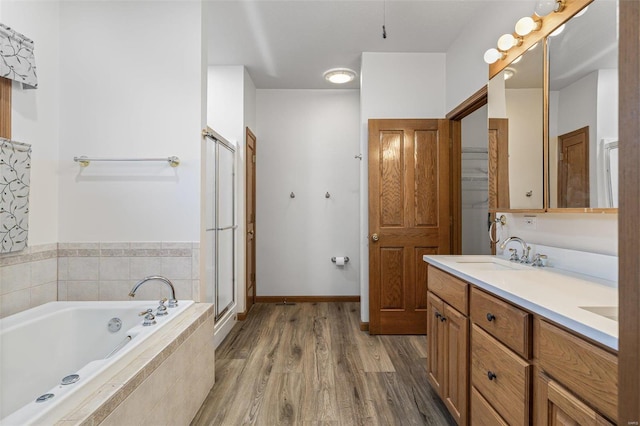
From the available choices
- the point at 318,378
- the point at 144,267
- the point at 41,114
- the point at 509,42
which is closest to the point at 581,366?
the point at 318,378

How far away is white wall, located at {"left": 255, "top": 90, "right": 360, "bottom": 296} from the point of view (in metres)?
4.01

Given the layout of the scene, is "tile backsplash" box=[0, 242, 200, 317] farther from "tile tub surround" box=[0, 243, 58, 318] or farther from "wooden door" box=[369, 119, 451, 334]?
"wooden door" box=[369, 119, 451, 334]

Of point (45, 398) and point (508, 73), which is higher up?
point (508, 73)

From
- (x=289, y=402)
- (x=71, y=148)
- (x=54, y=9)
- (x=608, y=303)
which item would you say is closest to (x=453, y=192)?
(x=608, y=303)

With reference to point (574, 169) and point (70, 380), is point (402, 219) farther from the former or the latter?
point (70, 380)

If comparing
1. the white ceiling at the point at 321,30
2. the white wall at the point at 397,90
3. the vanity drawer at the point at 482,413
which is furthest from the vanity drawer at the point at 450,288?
the white ceiling at the point at 321,30

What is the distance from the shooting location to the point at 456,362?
1.60 meters

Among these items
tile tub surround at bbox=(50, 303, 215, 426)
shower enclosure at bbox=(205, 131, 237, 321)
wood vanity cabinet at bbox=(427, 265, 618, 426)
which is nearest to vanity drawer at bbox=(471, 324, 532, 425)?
wood vanity cabinet at bbox=(427, 265, 618, 426)

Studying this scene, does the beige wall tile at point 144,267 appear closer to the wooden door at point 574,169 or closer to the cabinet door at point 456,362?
the cabinet door at point 456,362

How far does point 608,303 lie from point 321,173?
128 inches

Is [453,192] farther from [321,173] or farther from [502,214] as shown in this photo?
[321,173]

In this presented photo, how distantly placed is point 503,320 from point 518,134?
45.7 inches

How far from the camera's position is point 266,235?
4.04 metres

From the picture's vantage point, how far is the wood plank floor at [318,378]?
1.81 m
